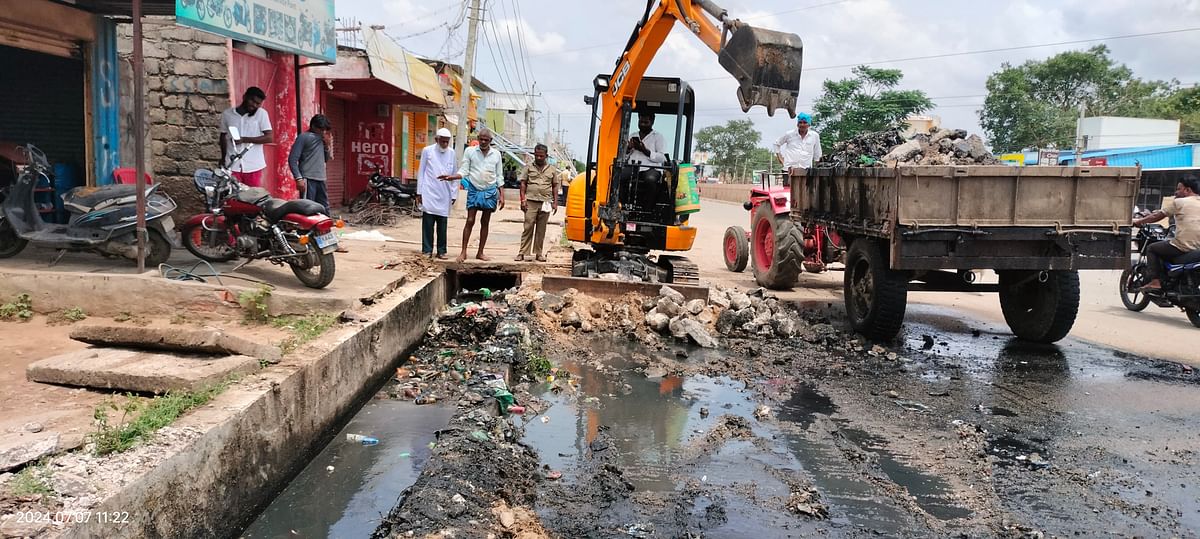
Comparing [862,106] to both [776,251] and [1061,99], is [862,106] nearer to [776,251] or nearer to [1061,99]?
[1061,99]

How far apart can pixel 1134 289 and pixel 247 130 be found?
1023 cm

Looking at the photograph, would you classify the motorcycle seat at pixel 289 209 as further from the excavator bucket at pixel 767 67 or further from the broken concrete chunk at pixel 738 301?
the broken concrete chunk at pixel 738 301

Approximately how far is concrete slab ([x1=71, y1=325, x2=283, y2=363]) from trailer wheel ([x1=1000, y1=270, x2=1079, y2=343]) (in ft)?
21.0

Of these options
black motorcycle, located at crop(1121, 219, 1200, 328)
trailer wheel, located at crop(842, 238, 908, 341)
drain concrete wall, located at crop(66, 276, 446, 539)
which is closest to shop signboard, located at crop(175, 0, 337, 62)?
drain concrete wall, located at crop(66, 276, 446, 539)

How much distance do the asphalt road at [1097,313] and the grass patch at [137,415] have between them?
7447mm

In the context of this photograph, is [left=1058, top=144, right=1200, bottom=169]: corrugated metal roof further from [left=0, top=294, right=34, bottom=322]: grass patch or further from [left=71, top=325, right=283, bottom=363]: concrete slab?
[left=0, top=294, right=34, bottom=322]: grass patch

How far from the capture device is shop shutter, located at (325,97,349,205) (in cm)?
1720

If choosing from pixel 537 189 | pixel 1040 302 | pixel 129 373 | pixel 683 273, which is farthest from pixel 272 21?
pixel 1040 302

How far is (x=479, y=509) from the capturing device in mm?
3785

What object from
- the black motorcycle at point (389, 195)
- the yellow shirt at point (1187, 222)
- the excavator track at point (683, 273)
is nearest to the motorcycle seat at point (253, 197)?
the excavator track at point (683, 273)

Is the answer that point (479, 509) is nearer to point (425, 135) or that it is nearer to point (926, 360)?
point (926, 360)

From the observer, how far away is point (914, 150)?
8.10 m

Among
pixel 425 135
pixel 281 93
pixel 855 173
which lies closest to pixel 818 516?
pixel 855 173

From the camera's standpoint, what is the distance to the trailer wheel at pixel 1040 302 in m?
7.29
